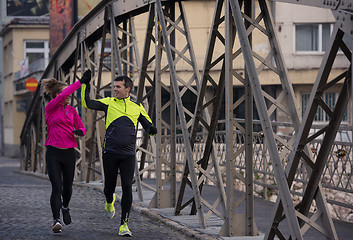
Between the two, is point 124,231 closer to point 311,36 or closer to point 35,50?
point 311,36

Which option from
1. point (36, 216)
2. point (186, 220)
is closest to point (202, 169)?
point (186, 220)

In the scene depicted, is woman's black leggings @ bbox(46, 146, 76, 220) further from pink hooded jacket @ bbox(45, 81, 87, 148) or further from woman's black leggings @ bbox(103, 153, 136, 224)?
woman's black leggings @ bbox(103, 153, 136, 224)

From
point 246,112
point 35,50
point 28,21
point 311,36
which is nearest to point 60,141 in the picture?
point 246,112

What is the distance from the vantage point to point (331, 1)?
243 inches

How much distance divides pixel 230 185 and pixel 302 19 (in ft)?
104

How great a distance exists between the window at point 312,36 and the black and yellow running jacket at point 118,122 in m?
31.0

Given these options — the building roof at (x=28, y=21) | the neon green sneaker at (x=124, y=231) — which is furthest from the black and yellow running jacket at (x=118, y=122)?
the building roof at (x=28, y=21)

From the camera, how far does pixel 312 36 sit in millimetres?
39688

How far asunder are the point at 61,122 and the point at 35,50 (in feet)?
131

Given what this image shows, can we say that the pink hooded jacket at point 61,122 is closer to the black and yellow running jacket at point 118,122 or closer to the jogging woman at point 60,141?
the jogging woman at point 60,141

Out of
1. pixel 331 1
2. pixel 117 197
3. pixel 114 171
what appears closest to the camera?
pixel 331 1

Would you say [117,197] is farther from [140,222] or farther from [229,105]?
[229,105]

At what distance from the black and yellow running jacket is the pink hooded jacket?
0.36 meters

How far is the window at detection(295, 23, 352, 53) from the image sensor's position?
130 ft
